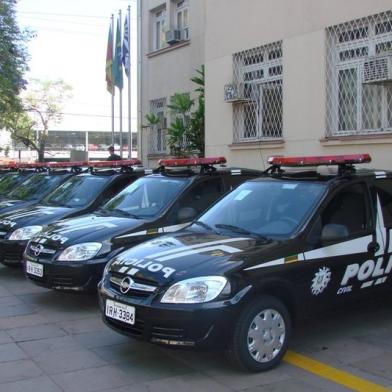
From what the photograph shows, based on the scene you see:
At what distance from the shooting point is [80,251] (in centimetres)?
671

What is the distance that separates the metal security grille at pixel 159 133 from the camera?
56.6 feet

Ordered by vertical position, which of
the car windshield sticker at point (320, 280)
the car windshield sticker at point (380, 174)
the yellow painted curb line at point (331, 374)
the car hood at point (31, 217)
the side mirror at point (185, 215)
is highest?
the car windshield sticker at point (380, 174)

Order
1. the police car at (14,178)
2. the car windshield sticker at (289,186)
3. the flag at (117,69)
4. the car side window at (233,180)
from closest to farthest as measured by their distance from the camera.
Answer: the car windshield sticker at (289,186)
the car side window at (233,180)
the police car at (14,178)
the flag at (117,69)

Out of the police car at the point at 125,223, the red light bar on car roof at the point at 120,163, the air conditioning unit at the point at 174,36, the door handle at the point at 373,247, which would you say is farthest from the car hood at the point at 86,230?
the air conditioning unit at the point at 174,36

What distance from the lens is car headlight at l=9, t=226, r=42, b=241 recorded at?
8.31 meters

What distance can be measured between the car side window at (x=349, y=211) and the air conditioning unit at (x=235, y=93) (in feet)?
21.0

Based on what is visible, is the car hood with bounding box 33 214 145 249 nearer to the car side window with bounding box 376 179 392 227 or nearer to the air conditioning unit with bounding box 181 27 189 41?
the car side window with bounding box 376 179 392 227

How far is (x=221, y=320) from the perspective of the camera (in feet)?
14.8

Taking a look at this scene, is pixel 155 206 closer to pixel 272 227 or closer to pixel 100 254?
pixel 100 254

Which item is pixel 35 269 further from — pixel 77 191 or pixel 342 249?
pixel 342 249

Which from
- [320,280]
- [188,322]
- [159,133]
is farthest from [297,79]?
[159,133]

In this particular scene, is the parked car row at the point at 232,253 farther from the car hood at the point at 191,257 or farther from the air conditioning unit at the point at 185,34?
the air conditioning unit at the point at 185,34

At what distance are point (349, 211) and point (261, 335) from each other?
1.66 meters

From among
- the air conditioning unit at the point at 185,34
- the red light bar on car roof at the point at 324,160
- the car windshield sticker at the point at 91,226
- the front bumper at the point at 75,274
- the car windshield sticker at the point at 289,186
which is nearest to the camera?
the red light bar on car roof at the point at 324,160
